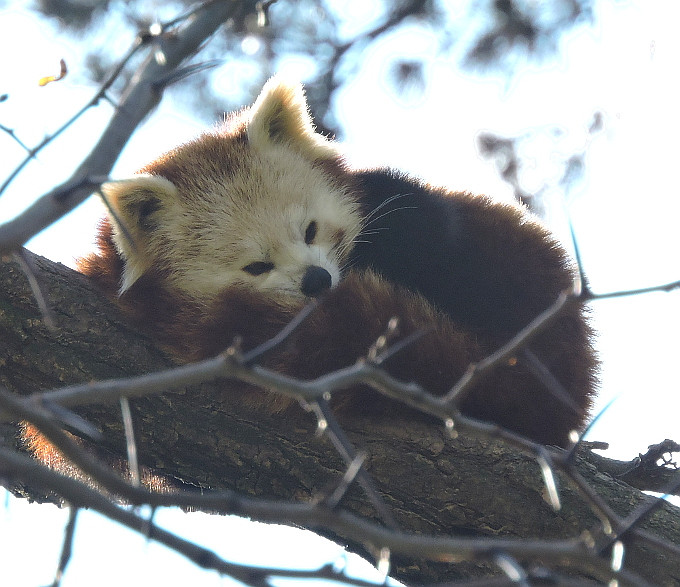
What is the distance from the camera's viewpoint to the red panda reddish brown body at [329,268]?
233cm

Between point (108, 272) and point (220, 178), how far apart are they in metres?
0.77

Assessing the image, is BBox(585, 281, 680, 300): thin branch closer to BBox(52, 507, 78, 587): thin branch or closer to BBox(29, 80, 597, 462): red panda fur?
BBox(29, 80, 597, 462): red panda fur

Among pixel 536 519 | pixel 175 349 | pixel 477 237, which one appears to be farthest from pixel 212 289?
pixel 536 519

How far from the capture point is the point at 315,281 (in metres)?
2.90

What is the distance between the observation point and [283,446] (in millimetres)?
2322

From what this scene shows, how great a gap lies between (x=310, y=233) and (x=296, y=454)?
1.24m

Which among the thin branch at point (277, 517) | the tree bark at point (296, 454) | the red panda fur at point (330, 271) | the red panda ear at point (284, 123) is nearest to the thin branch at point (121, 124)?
the thin branch at point (277, 517)

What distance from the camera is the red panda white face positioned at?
3057 millimetres

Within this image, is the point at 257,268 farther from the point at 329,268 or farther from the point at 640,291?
the point at 640,291

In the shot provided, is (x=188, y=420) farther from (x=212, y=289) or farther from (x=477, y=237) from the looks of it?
(x=477, y=237)

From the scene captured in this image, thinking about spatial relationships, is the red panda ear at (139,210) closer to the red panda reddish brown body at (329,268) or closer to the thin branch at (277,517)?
the red panda reddish brown body at (329,268)

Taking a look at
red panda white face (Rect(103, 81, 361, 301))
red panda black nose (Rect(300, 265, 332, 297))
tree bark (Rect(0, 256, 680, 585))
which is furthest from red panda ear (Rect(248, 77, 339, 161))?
tree bark (Rect(0, 256, 680, 585))

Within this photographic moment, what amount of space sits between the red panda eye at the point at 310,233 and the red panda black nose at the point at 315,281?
32 centimetres

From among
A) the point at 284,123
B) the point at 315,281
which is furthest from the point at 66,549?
the point at 284,123
